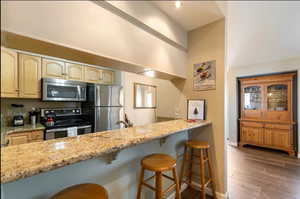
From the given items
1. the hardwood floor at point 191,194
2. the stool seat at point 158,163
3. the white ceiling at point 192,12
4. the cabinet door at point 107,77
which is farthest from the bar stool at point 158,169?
the cabinet door at point 107,77

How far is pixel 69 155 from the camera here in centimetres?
80

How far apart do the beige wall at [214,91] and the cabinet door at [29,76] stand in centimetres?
274

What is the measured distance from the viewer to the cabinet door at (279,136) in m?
3.60

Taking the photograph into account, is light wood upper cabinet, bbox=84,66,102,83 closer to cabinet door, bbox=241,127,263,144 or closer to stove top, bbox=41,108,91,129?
stove top, bbox=41,108,91,129

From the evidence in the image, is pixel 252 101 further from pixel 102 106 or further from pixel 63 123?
pixel 63 123

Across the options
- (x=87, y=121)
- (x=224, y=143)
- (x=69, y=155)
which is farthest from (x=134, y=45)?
(x=87, y=121)

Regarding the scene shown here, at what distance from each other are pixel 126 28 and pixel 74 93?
7.40 ft

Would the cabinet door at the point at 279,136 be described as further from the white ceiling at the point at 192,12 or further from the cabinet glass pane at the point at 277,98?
the white ceiling at the point at 192,12

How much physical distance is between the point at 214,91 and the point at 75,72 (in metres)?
2.82

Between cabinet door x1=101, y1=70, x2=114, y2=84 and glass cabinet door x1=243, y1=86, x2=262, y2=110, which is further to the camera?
glass cabinet door x1=243, y1=86, x2=262, y2=110

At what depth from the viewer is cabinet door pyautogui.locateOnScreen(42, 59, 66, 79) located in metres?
2.82

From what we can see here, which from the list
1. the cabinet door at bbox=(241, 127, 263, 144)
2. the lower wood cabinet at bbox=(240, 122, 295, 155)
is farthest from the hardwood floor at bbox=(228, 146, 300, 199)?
the cabinet door at bbox=(241, 127, 263, 144)

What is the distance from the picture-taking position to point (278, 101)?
3855 millimetres

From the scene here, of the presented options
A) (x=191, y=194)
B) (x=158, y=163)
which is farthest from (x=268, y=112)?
(x=158, y=163)
